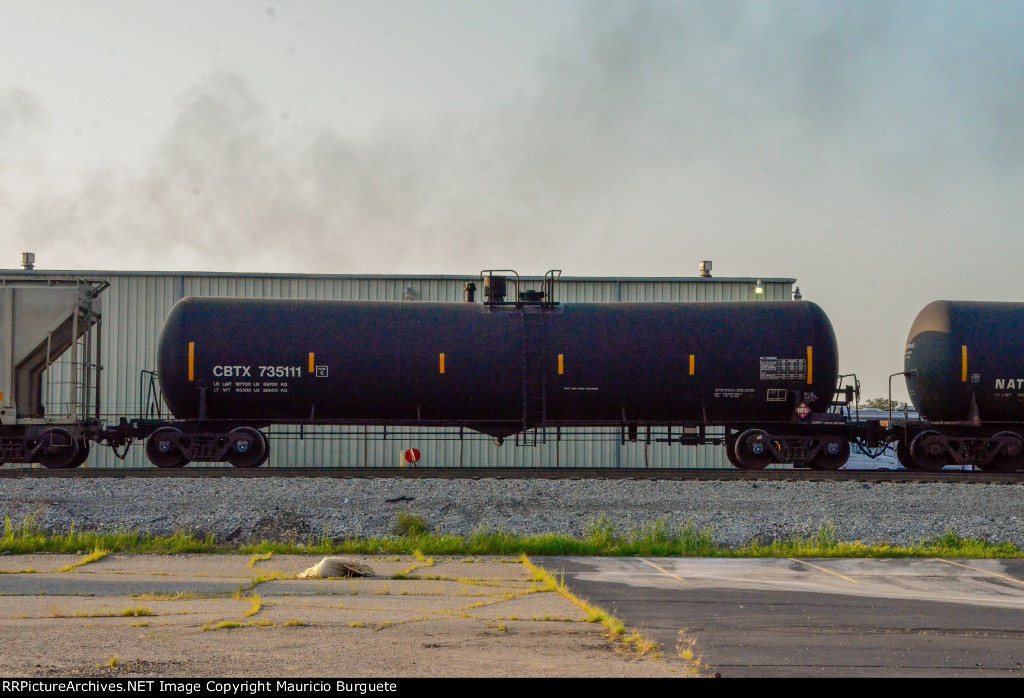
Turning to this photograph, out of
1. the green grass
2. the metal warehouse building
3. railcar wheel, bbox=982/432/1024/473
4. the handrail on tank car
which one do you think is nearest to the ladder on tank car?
the handrail on tank car

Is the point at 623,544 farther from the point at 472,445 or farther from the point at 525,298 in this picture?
the point at 472,445

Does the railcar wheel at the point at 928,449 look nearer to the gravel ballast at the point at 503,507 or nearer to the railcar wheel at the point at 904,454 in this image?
the railcar wheel at the point at 904,454

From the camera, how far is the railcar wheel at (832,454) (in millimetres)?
18859

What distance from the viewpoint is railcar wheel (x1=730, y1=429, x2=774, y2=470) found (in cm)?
1870

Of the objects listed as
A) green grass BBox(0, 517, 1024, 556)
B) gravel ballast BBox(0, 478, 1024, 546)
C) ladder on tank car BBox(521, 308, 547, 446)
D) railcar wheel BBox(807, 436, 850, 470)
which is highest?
ladder on tank car BBox(521, 308, 547, 446)

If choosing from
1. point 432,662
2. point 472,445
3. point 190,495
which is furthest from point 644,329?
point 432,662

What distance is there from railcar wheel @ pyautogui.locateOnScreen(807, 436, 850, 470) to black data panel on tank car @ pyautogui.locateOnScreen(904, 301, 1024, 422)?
1.99 m

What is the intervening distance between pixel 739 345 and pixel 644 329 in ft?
6.70

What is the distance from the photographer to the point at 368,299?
2516 cm

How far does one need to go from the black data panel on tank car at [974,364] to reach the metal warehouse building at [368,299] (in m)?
6.14

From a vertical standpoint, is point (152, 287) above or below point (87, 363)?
above

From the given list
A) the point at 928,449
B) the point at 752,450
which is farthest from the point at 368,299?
the point at 928,449

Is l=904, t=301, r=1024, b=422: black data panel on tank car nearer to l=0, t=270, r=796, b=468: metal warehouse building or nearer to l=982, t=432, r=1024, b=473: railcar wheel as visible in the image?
l=982, t=432, r=1024, b=473: railcar wheel

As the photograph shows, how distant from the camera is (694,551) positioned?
33.2ft
